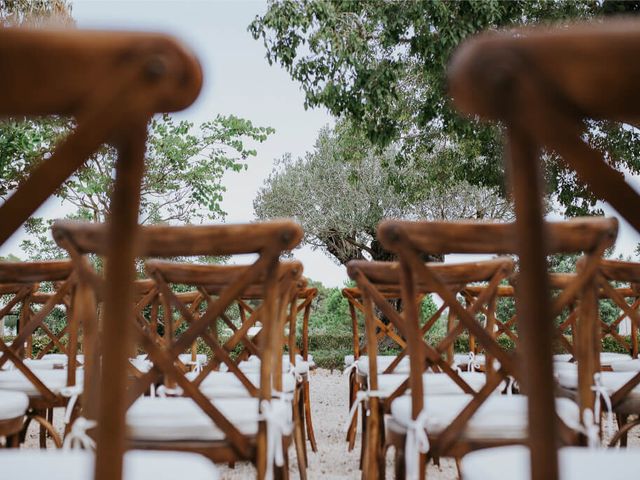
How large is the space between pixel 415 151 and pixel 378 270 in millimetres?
9321

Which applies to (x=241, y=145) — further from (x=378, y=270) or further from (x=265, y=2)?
(x=378, y=270)

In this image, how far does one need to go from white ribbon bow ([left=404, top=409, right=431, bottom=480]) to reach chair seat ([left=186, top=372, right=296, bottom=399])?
44.3 inches

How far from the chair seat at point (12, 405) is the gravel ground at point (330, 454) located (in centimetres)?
201

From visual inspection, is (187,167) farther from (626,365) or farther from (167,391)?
(167,391)

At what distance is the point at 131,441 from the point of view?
5.19 ft

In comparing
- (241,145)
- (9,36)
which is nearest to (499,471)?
(9,36)

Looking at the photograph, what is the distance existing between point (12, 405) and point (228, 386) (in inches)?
48.7

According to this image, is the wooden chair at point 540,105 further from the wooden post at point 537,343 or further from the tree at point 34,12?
the tree at point 34,12

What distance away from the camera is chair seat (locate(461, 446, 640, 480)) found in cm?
93

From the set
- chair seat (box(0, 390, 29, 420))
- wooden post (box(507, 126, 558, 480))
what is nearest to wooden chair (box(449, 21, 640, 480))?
wooden post (box(507, 126, 558, 480))

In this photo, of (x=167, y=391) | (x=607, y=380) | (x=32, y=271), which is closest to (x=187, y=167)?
(x=32, y=271)

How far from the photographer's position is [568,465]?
977 millimetres

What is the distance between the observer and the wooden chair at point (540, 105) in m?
0.54

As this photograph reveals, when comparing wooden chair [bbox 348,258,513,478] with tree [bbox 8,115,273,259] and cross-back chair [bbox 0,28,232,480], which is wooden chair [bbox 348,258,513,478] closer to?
cross-back chair [bbox 0,28,232,480]
